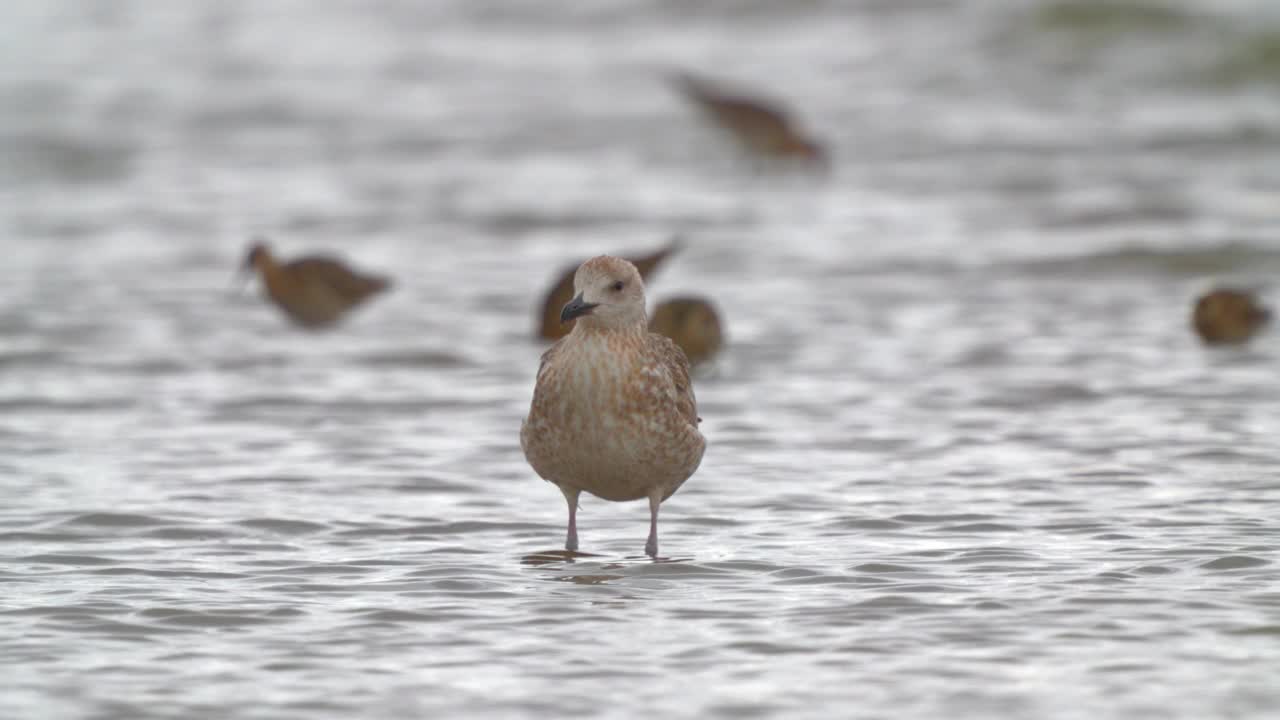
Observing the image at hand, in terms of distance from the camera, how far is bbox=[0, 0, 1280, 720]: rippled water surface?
6098mm

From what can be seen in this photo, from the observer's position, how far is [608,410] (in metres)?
7.38

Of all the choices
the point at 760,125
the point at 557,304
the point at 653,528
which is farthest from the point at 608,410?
the point at 760,125

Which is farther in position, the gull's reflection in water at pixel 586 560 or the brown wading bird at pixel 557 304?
the brown wading bird at pixel 557 304

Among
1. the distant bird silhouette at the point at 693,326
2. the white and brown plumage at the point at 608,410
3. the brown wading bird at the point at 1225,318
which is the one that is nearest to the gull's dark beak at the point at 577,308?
the white and brown plumage at the point at 608,410

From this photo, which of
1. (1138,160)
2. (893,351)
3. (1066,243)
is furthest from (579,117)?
(893,351)

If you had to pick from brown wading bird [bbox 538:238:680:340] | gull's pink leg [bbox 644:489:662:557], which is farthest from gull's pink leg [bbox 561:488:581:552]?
brown wading bird [bbox 538:238:680:340]

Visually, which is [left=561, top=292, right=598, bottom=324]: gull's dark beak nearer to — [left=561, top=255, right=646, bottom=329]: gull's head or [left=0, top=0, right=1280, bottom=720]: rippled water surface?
[left=561, top=255, right=646, bottom=329]: gull's head

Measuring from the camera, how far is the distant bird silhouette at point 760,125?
59.7 ft

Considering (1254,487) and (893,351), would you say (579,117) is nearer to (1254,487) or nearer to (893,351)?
(893,351)

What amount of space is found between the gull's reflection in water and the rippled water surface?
0.11 ft

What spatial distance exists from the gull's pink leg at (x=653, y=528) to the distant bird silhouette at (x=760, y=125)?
10.8m

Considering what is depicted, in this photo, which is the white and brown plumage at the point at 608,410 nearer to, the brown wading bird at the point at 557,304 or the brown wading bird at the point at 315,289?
the brown wading bird at the point at 557,304

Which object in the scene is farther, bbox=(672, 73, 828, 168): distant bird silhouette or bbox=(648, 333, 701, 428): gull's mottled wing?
bbox=(672, 73, 828, 168): distant bird silhouette

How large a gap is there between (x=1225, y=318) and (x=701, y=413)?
3.16 m
